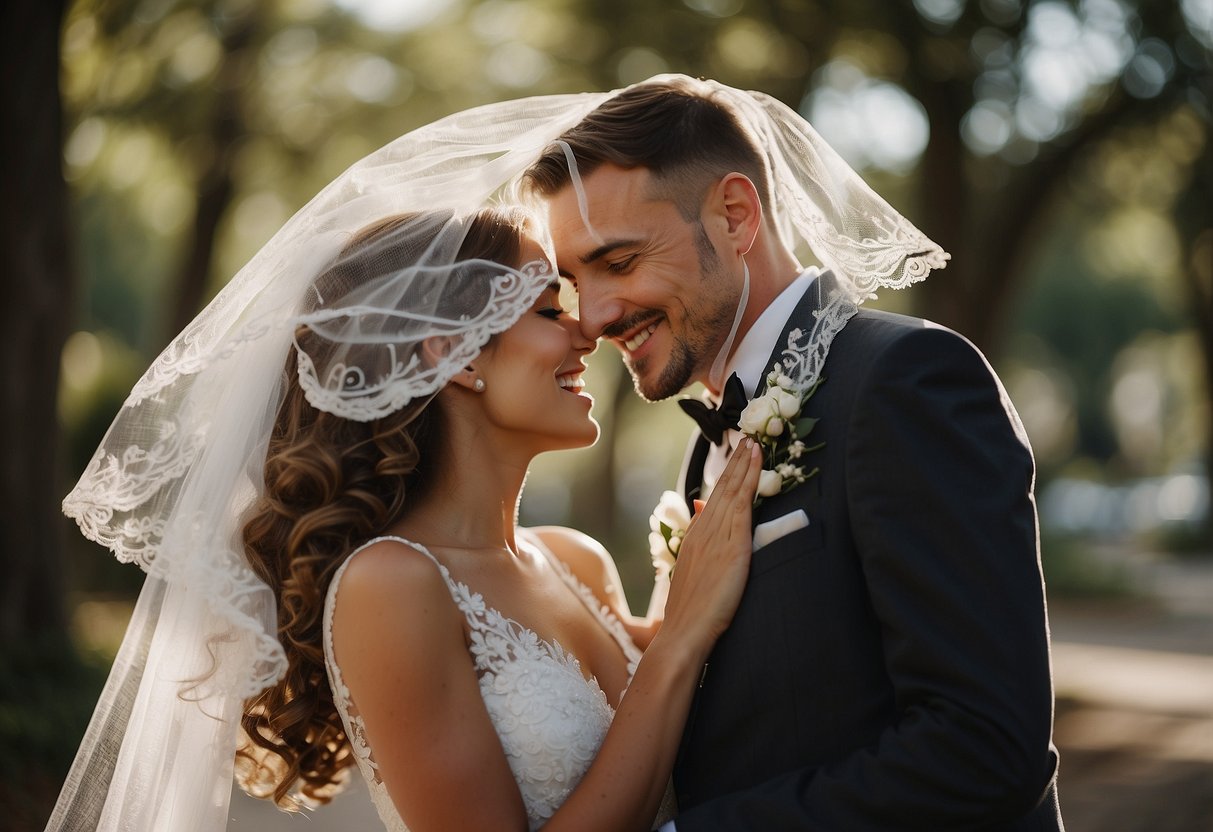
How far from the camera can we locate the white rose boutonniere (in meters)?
3.43

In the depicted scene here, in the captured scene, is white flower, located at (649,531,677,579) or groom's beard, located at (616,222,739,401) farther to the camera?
white flower, located at (649,531,677,579)

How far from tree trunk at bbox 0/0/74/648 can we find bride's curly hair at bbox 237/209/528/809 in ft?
16.1

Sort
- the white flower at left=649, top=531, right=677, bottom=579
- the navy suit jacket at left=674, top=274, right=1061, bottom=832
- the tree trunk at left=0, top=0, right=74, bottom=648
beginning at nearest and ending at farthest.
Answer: the navy suit jacket at left=674, top=274, right=1061, bottom=832 < the white flower at left=649, top=531, right=677, bottom=579 < the tree trunk at left=0, top=0, right=74, bottom=648

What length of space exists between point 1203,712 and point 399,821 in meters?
9.35

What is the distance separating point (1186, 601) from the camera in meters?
17.7

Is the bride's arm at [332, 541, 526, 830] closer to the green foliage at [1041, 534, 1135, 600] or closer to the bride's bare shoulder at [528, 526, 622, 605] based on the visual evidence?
the bride's bare shoulder at [528, 526, 622, 605]

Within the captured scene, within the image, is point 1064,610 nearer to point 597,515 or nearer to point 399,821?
point 597,515

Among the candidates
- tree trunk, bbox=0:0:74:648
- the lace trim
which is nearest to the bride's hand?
the lace trim

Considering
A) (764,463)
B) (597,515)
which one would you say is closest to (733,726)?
(764,463)

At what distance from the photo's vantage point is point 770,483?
111 inches

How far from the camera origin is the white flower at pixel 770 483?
281 centimetres

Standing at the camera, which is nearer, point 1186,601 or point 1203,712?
point 1203,712

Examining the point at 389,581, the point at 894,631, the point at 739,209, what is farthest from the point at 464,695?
the point at 739,209

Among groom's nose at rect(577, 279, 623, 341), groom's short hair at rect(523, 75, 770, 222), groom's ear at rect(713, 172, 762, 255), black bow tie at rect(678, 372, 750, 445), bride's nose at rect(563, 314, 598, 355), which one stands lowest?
black bow tie at rect(678, 372, 750, 445)
